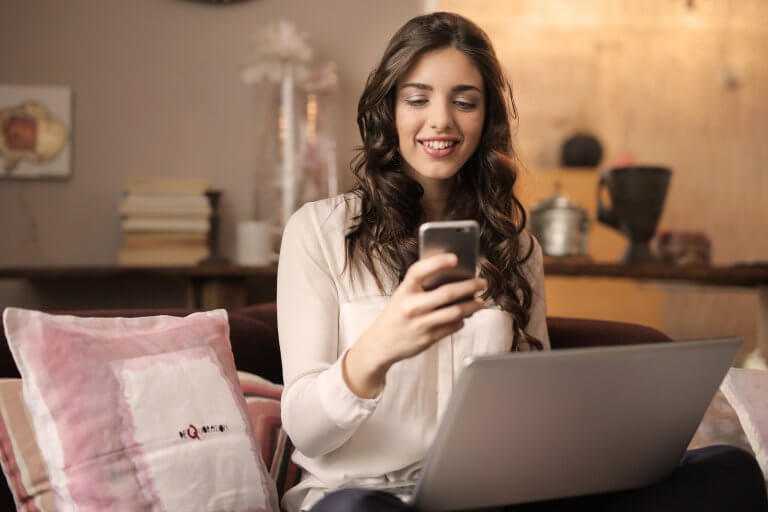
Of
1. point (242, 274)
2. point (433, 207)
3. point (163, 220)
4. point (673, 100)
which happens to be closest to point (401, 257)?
point (433, 207)

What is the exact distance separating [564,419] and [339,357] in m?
0.36

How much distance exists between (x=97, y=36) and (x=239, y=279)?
2.77 ft

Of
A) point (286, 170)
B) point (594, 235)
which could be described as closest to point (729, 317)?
point (594, 235)

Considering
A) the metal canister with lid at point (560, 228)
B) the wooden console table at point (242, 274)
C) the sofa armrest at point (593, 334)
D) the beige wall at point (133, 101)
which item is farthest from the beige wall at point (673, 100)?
the sofa armrest at point (593, 334)

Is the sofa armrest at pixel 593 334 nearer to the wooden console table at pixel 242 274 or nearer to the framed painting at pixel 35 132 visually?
the wooden console table at pixel 242 274

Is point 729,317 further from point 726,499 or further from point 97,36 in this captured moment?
point 726,499

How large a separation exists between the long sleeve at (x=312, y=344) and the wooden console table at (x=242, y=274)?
1.06m

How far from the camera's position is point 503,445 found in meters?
0.95

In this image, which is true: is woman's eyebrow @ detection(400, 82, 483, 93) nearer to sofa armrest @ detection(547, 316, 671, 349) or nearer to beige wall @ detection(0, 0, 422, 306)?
sofa armrest @ detection(547, 316, 671, 349)

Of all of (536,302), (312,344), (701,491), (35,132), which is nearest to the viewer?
(701,491)

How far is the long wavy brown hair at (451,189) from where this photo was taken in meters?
1.40

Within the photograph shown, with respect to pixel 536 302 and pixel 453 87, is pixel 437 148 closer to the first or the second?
pixel 453 87

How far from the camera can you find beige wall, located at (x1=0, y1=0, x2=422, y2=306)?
103 inches

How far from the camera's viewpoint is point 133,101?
2.66 metres
